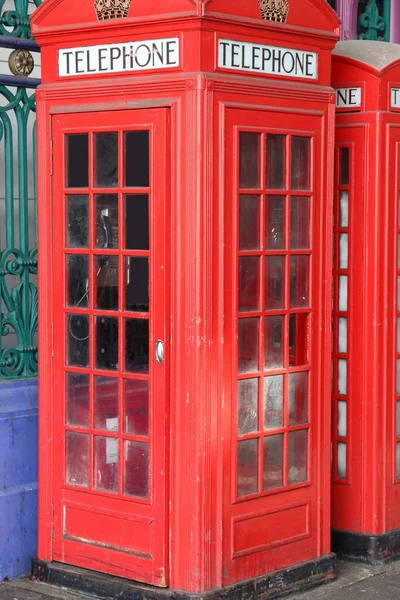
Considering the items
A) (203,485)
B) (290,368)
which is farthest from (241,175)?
(203,485)

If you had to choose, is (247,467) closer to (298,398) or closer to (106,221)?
(298,398)

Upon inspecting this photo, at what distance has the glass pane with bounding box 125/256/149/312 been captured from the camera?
187 inches

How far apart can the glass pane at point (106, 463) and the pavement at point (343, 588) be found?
521 mm

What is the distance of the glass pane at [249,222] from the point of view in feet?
15.7

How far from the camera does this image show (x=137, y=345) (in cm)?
481

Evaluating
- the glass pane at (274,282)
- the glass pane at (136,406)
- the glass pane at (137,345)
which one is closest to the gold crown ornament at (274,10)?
the glass pane at (274,282)

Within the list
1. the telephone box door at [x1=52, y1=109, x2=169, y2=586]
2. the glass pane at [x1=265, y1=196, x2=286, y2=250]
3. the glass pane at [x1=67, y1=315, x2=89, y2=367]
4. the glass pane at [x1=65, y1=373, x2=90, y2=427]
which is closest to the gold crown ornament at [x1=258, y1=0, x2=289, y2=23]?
the telephone box door at [x1=52, y1=109, x2=169, y2=586]

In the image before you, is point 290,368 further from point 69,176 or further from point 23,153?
point 23,153

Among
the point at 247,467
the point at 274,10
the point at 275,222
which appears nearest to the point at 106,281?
the point at 275,222

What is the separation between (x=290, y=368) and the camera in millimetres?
5051

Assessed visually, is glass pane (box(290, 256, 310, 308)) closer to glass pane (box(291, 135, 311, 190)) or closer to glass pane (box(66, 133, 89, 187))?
glass pane (box(291, 135, 311, 190))

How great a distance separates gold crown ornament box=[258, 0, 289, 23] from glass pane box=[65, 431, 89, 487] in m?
2.00

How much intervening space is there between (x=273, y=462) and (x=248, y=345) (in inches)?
21.9

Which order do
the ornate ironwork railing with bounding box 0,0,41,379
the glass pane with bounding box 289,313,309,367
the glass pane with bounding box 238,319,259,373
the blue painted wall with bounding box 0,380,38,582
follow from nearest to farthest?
the glass pane with bounding box 238,319,259,373 → the glass pane with bounding box 289,313,309,367 → the blue painted wall with bounding box 0,380,38,582 → the ornate ironwork railing with bounding box 0,0,41,379
